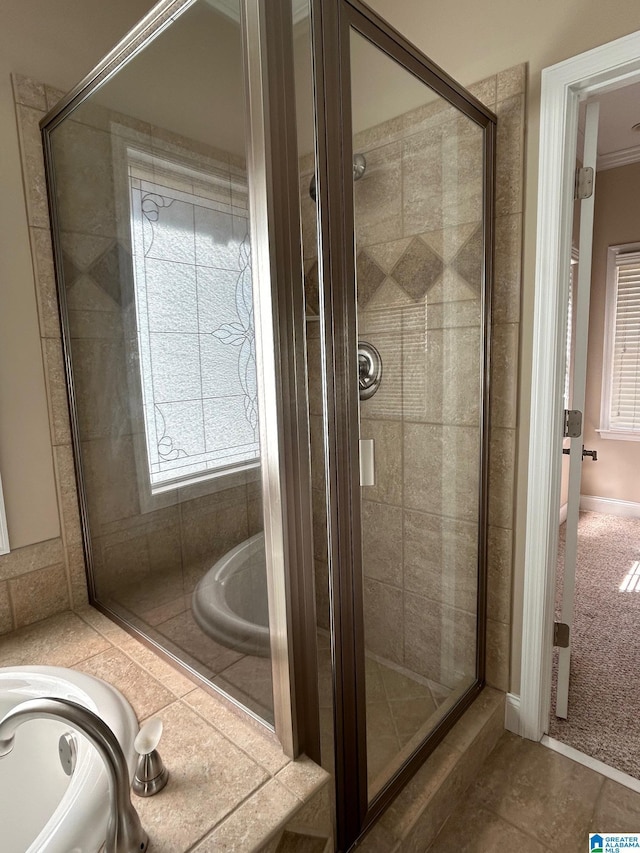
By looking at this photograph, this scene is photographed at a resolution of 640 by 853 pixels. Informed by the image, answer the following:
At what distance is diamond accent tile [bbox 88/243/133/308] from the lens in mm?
1341

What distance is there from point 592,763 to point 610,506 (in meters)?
2.88

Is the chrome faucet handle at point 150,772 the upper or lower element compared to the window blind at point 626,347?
lower

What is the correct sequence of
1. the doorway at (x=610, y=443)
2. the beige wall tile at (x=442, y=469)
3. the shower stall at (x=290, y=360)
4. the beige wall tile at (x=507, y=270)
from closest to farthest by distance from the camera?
1. the shower stall at (x=290, y=360)
2. the beige wall tile at (x=442, y=469)
3. the beige wall tile at (x=507, y=270)
4. the doorway at (x=610, y=443)

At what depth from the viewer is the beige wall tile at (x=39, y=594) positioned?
160 centimetres

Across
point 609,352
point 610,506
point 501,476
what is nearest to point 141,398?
point 501,476

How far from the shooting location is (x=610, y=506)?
4035mm

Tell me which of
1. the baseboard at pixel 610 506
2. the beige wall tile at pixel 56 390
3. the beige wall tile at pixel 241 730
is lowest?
Answer: the baseboard at pixel 610 506

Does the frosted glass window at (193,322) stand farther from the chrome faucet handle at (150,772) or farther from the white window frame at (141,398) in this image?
the chrome faucet handle at (150,772)

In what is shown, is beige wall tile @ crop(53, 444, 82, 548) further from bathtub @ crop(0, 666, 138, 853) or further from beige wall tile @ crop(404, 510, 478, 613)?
beige wall tile @ crop(404, 510, 478, 613)

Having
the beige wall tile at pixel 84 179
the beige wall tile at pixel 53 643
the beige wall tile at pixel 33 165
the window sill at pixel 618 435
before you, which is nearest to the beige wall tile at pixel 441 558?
the beige wall tile at pixel 53 643

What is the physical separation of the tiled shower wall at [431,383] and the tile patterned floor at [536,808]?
0.84 ft

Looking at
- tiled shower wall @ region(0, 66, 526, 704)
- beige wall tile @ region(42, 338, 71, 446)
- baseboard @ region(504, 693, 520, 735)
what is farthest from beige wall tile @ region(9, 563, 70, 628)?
baseboard @ region(504, 693, 520, 735)

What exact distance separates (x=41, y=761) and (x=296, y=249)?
4.57ft

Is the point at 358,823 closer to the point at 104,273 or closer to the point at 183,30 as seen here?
the point at 104,273
